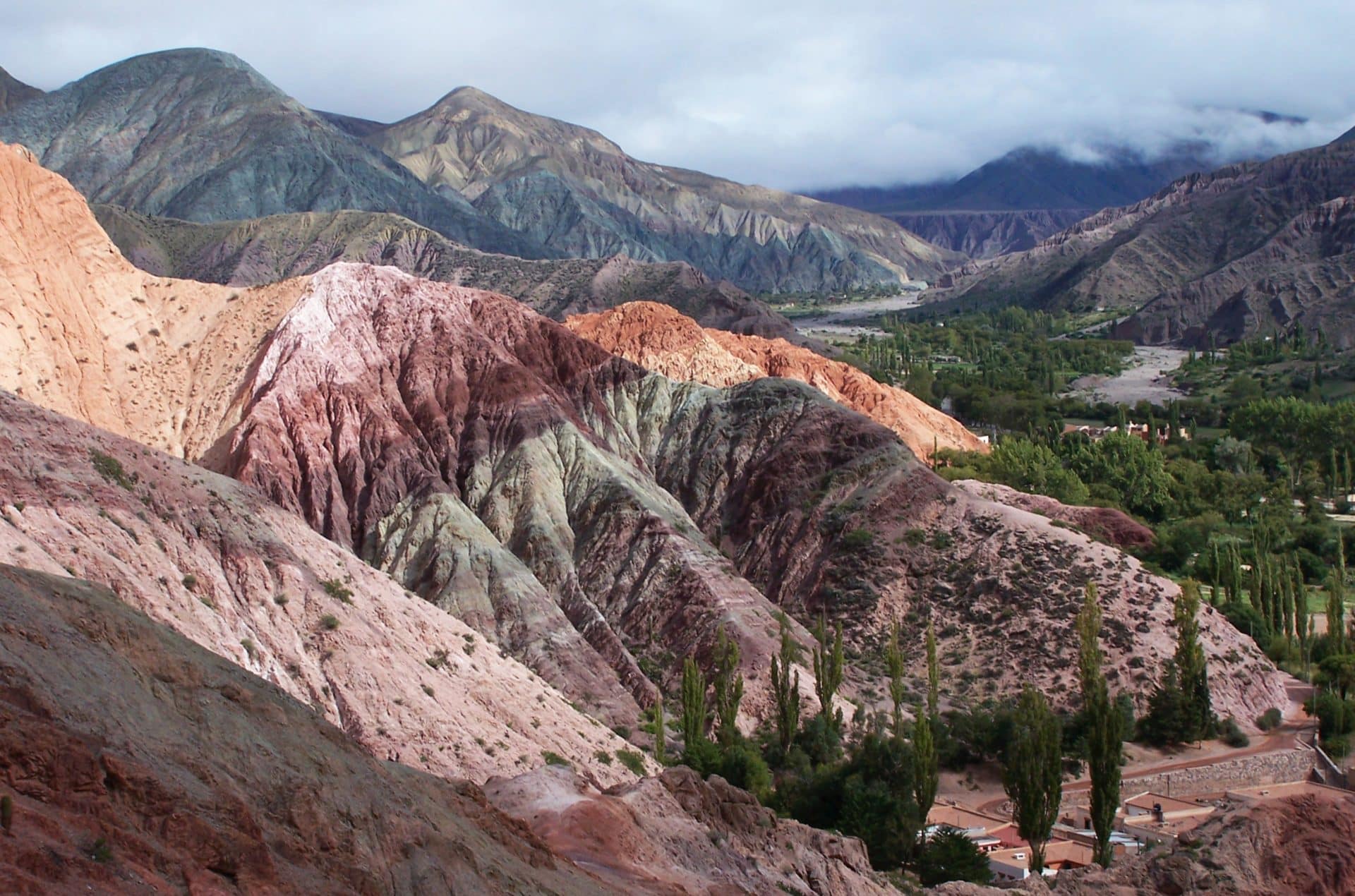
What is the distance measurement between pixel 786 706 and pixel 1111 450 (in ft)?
179

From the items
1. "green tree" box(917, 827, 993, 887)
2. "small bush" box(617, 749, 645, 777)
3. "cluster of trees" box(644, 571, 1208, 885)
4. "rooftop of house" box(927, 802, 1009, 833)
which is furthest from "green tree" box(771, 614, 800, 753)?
"green tree" box(917, 827, 993, 887)

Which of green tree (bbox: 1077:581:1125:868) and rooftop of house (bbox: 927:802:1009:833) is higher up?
green tree (bbox: 1077:581:1125:868)

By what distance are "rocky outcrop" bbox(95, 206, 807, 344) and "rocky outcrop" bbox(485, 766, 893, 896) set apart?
117 metres

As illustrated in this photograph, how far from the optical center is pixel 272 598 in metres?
38.7

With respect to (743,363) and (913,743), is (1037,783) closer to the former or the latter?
(913,743)

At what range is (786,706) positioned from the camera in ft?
171

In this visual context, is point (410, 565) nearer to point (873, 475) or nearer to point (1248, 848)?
point (873, 475)

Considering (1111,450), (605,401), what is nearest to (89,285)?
(605,401)

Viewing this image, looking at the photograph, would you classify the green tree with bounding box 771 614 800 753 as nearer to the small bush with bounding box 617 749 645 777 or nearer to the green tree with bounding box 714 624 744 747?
the green tree with bounding box 714 624 744 747

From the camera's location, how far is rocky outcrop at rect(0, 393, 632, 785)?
3444cm

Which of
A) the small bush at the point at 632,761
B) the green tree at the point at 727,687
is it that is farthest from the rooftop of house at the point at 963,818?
the small bush at the point at 632,761

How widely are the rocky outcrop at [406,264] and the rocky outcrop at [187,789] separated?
12723 centimetres

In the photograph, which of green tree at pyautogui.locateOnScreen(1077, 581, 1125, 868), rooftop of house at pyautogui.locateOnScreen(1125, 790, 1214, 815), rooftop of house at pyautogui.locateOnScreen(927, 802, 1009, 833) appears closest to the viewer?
green tree at pyautogui.locateOnScreen(1077, 581, 1125, 868)

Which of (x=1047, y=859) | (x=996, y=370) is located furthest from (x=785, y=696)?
(x=996, y=370)
